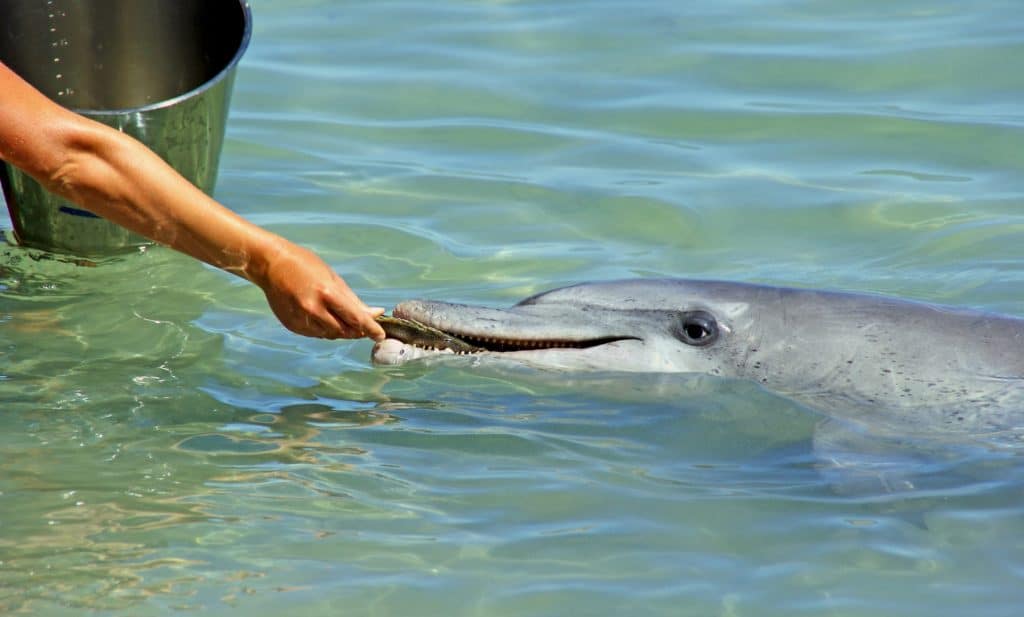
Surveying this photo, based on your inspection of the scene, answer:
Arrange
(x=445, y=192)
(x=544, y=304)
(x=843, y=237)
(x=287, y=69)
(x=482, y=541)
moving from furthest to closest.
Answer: (x=287, y=69) < (x=445, y=192) < (x=843, y=237) < (x=544, y=304) < (x=482, y=541)

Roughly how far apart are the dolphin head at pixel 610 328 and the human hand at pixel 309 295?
3.08 feet

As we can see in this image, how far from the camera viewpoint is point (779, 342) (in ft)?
23.4

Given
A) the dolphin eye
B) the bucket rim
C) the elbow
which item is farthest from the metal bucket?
the dolphin eye

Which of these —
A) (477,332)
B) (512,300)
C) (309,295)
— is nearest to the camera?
(309,295)

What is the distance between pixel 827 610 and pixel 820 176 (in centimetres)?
598

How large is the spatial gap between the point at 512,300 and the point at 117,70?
2749 mm

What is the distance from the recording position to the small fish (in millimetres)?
6785

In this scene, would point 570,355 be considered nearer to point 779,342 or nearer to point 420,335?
point 420,335

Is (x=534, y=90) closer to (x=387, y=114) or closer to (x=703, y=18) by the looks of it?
(x=387, y=114)

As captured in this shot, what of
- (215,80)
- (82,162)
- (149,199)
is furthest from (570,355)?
(215,80)

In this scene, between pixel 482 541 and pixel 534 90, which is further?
pixel 534 90

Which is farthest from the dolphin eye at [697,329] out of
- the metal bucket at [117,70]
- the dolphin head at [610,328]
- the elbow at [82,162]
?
the metal bucket at [117,70]

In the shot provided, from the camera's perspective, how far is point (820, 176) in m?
10.6

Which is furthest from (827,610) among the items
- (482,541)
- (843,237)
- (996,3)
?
(996,3)
